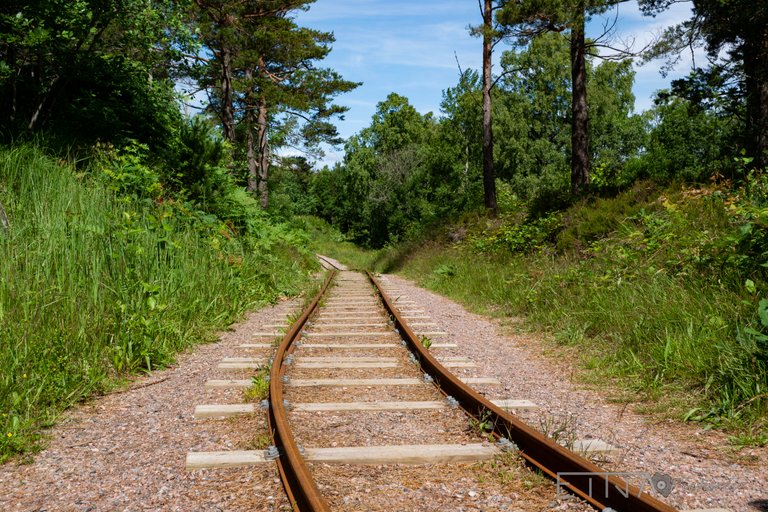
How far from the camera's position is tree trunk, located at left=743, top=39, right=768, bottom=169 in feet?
32.6

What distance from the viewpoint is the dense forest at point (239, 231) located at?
16.0 feet

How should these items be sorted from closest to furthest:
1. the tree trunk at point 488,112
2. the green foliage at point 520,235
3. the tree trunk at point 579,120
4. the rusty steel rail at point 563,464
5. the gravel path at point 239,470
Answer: the rusty steel rail at point 563,464
the gravel path at point 239,470
the green foliage at point 520,235
the tree trunk at point 579,120
the tree trunk at point 488,112

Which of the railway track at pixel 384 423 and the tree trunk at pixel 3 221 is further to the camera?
the tree trunk at pixel 3 221

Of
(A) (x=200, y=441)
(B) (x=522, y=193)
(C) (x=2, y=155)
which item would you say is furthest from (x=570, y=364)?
(B) (x=522, y=193)

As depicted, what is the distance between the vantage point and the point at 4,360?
4.22m

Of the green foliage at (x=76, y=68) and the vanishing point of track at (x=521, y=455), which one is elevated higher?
the green foliage at (x=76, y=68)

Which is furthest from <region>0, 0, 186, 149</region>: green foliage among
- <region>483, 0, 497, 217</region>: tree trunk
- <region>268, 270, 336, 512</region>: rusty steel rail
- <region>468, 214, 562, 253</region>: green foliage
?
<region>483, 0, 497, 217</region>: tree trunk

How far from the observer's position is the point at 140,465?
3424 millimetres

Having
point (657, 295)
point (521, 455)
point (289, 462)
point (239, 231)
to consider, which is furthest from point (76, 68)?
point (521, 455)

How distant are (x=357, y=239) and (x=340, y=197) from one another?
15.9m

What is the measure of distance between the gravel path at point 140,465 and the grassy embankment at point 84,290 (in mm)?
274

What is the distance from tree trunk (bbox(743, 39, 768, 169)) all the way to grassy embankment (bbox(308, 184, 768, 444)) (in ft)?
4.94

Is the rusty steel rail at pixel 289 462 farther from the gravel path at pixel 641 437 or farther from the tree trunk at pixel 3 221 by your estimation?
the tree trunk at pixel 3 221

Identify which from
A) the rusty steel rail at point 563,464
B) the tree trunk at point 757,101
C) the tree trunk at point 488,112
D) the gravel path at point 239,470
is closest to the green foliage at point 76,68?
the gravel path at point 239,470
